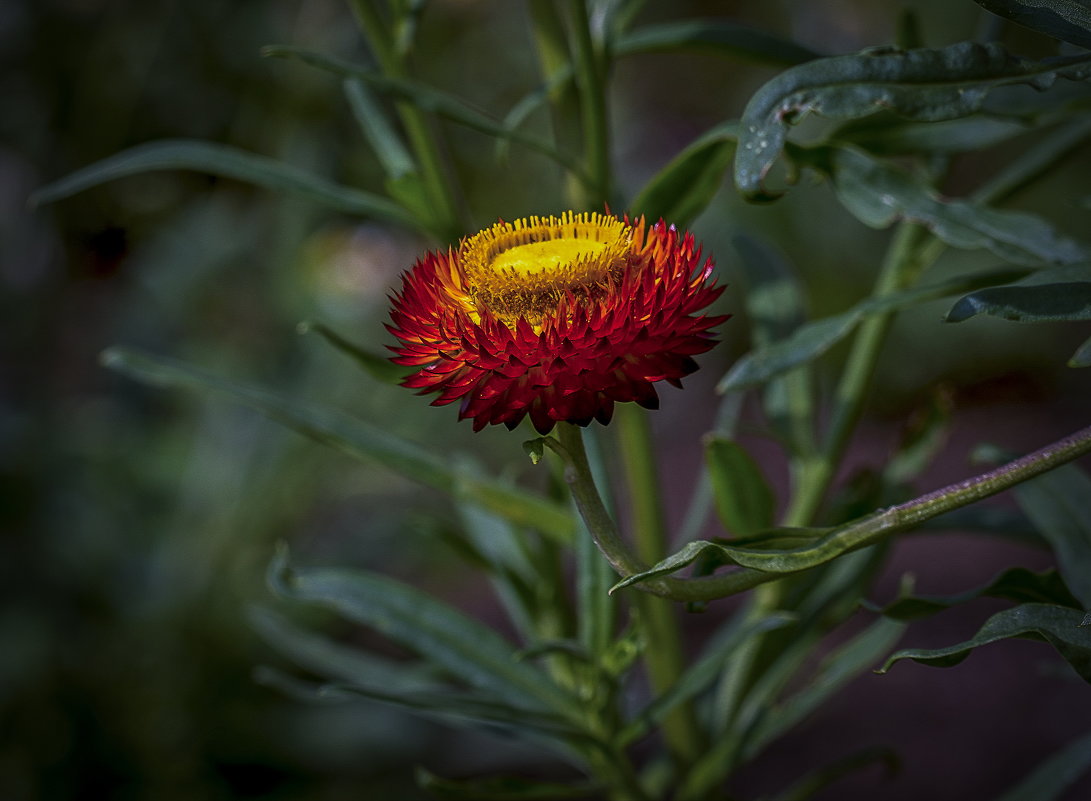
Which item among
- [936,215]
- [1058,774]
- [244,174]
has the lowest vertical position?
[1058,774]

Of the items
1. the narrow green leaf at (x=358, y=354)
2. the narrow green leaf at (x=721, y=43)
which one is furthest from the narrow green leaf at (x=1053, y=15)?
the narrow green leaf at (x=358, y=354)

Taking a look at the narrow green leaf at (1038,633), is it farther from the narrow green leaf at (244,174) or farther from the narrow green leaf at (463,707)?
the narrow green leaf at (244,174)

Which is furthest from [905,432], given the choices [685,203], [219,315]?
[219,315]

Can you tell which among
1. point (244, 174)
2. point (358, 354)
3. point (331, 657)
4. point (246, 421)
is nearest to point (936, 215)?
point (358, 354)

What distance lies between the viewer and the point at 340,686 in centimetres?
76

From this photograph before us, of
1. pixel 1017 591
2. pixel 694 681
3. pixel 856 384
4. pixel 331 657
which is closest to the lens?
pixel 1017 591

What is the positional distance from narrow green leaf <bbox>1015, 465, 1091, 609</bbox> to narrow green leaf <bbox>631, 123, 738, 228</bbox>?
0.32 m

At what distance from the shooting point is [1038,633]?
59 cm

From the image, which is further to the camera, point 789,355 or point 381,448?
point 381,448

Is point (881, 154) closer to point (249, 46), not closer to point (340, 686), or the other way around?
point (340, 686)

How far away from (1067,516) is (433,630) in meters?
0.52

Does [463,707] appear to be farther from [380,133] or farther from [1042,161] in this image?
[1042,161]

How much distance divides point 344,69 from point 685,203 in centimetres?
27

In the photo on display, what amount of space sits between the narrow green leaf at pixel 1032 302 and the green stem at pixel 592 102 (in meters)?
0.32
